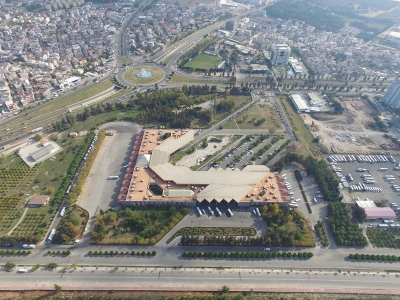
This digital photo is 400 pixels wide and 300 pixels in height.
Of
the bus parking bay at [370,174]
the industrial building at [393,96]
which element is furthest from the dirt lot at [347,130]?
the industrial building at [393,96]

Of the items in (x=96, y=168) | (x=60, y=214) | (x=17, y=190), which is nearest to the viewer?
(x=60, y=214)

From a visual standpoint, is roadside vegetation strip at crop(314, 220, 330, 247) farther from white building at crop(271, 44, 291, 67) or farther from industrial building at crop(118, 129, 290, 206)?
white building at crop(271, 44, 291, 67)

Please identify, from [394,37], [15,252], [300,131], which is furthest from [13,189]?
[394,37]

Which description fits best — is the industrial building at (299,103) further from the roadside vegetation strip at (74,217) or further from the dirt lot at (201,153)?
the roadside vegetation strip at (74,217)

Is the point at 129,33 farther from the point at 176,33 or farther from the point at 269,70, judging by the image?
the point at 269,70

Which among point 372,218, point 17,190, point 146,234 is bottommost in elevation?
point 17,190

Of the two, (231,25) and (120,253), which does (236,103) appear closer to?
(120,253)

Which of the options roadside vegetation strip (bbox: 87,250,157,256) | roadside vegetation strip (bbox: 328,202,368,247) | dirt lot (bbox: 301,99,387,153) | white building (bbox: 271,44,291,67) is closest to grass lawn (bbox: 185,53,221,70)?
white building (bbox: 271,44,291,67)

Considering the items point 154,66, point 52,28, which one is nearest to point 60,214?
point 154,66
